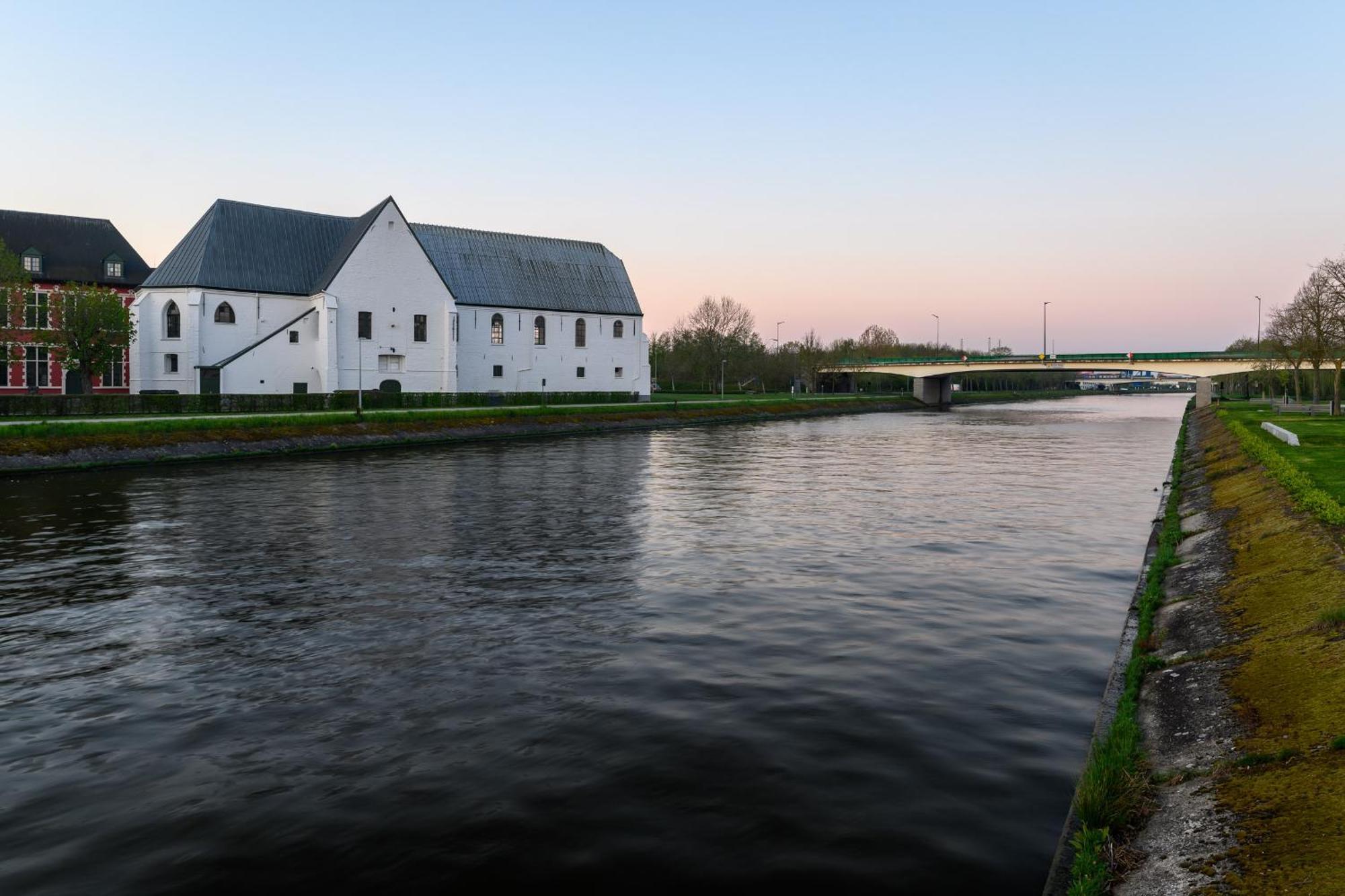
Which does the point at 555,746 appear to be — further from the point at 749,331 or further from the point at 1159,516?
the point at 749,331

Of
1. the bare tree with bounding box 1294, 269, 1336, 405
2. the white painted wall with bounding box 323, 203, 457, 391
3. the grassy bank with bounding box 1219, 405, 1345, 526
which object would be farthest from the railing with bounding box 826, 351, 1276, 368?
the white painted wall with bounding box 323, 203, 457, 391

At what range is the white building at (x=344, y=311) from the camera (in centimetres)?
7188

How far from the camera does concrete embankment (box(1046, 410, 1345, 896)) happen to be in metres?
6.26

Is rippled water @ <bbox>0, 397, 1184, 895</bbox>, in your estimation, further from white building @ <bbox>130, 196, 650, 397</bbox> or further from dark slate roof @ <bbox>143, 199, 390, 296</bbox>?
A: dark slate roof @ <bbox>143, 199, 390, 296</bbox>

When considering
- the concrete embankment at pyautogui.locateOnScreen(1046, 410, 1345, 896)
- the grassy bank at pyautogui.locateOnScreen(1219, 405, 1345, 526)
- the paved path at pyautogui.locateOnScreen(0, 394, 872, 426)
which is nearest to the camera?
the concrete embankment at pyautogui.locateOnScreen(1046, 410, 1345, 896)

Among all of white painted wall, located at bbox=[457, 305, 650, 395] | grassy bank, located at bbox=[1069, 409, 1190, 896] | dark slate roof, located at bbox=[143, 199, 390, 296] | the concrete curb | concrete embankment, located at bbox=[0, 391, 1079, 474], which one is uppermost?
dark slate roof, located at bbox=[143, 199, 390, 296]

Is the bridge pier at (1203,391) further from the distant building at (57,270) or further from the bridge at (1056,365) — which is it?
the distant building at (57,270)

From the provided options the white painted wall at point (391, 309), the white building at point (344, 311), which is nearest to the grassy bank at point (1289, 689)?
the white building at point (344, 311)

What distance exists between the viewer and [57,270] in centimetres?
8181

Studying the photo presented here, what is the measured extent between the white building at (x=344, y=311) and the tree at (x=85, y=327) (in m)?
3.82

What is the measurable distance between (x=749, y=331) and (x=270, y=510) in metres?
117

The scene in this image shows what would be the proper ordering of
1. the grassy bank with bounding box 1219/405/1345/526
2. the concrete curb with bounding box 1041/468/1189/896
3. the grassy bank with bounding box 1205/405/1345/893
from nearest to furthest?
1. the grassy bank with bounding box 1205/405/1345/893
2. the concrete curb with bounding box 1041/468/1189/896
3. the grassy bank with bounding box 1219/405/1345/526

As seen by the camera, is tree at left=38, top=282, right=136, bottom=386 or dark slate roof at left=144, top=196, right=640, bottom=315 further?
dark slate roof at left=144, top=196, right=640, bottom=315

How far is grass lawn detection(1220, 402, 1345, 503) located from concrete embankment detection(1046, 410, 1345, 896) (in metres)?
5.85
